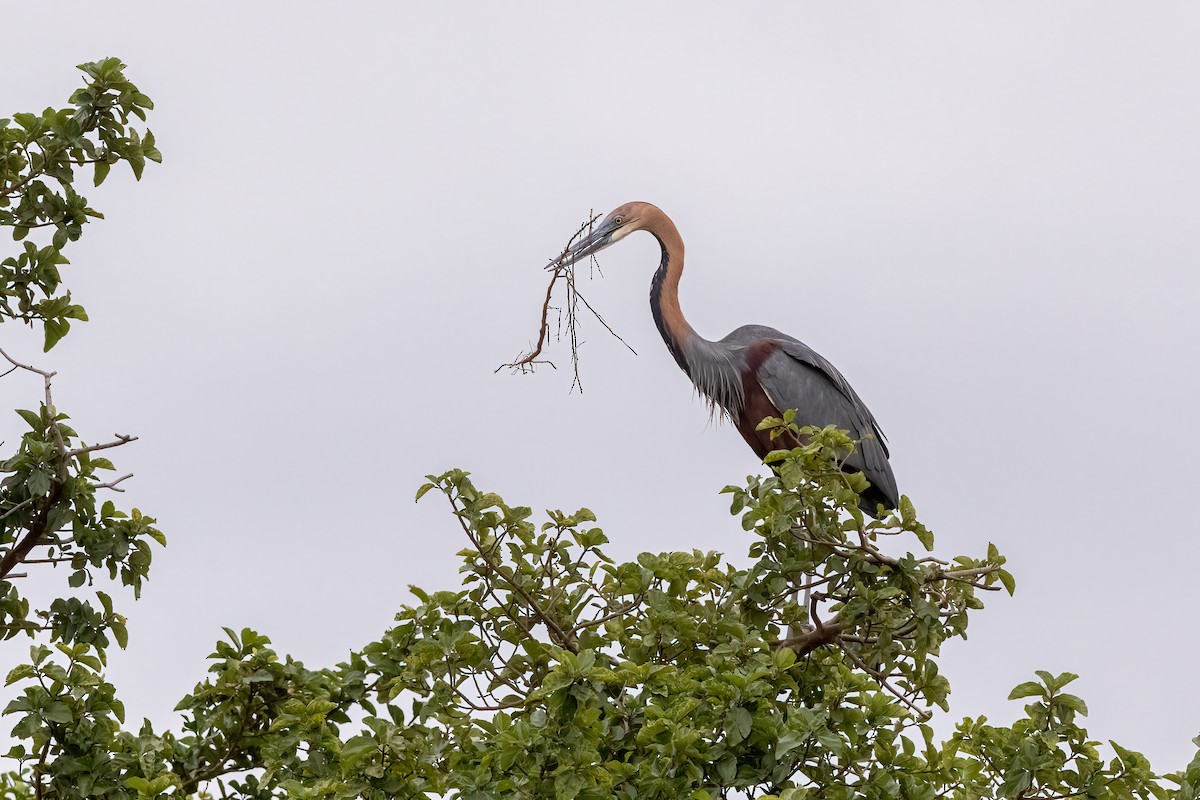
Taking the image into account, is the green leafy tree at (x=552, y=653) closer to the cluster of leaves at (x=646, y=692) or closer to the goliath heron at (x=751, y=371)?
the cluster of leaves at (x=646, y=692)

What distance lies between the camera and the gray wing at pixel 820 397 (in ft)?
37.1

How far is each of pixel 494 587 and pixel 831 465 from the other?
1.53m

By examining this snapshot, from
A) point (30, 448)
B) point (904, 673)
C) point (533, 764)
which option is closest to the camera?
point (533, 764)

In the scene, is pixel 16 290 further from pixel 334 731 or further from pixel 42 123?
pixel 334 731

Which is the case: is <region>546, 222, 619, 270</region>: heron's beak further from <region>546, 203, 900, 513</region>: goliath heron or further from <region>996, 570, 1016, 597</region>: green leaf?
<region>996, 570, 1016, 597</region>: green leaf

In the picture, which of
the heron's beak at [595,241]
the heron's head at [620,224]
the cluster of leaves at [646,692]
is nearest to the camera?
the cluster of leaves at [646,692]

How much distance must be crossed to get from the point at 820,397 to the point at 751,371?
556mm

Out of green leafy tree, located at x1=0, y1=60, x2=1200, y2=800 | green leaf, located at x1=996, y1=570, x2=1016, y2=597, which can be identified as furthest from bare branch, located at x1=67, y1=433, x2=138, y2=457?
green leaf, located at x1=996, y1=570, x2=1016, y2=597

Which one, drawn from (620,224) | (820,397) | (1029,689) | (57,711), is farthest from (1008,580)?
(620,224)

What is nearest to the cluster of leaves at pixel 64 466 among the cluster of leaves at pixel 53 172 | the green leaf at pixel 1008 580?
the cluster of leaves at pixel 53 172

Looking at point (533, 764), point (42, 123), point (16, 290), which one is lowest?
point (533, 764)

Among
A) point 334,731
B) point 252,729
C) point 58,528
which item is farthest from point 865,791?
point 58,528

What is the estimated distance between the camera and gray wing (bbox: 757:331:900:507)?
11.3 meters

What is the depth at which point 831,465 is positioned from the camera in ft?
20.4
